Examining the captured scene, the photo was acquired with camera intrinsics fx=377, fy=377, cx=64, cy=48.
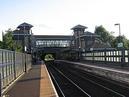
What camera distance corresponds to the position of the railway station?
79.9 feet

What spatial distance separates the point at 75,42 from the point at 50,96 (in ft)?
422

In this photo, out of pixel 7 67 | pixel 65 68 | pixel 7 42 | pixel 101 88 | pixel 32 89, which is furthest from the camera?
pixel 65 68

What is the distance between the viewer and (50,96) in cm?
1967

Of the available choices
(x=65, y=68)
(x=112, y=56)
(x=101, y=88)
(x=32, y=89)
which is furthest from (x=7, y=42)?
(x=32, y=89)

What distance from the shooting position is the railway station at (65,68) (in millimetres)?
24344

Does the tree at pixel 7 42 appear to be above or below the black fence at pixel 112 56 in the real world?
above

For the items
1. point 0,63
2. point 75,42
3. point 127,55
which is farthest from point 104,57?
point 75,42

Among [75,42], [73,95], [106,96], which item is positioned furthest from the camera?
[75,42]

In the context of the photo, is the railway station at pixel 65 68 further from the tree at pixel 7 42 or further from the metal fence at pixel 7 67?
the tree at pixel 7 42

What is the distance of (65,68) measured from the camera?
264ft

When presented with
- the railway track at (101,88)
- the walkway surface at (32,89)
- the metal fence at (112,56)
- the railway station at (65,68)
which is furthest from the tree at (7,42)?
the walkway surface at (32,89)

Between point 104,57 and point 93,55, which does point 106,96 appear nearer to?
point 104,57

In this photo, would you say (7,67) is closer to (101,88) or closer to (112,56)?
(101,88)

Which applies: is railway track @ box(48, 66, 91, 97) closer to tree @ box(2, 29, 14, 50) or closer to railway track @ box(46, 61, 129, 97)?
railway track @ box(46, 61, 129, 97)
